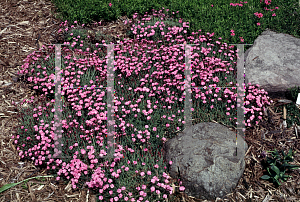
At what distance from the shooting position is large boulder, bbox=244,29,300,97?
531 centimetres

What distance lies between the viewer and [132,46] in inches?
245

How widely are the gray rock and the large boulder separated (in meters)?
1.70

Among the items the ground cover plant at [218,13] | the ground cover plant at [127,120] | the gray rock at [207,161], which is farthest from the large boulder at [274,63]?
the gray rock at [207,161]

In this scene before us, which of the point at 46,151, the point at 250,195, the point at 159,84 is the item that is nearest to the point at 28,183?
the point at 46,151

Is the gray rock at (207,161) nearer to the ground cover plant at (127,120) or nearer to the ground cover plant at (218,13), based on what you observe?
the ground cover plant at (127,120)

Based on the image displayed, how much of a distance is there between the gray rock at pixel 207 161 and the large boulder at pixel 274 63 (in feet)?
5.58

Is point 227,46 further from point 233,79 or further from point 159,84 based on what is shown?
point 159,84

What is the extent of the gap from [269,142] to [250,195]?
3.65 ft

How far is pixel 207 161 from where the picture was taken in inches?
153

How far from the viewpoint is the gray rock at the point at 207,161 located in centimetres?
380

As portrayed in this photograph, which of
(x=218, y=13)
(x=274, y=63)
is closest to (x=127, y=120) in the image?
(x=274, y=63)

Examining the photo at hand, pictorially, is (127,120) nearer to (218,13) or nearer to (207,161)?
(207,161)

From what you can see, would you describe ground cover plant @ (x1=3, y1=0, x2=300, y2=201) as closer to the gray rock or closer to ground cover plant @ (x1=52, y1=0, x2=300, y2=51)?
the gray rock

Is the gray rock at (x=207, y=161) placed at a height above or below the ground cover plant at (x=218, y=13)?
below
